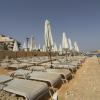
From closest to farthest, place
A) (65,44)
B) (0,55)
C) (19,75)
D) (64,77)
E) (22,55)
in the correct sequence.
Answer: (19,75), (64,77), (65,44), (0,55), (22,55)

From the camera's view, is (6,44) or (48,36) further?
(6,44)

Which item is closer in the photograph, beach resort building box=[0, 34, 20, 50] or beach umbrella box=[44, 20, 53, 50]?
beach umbrella box=[44, 20, 53, 50]

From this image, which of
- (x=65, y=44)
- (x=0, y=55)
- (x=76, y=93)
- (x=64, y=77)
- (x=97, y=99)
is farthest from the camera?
(x=0, y=55)

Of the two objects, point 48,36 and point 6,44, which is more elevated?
point 6,44

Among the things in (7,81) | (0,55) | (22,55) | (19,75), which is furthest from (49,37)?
(22,55)

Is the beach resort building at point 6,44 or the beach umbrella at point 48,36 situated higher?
the beach resort building at point 6,44

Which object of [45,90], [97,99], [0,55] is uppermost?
[0,55]

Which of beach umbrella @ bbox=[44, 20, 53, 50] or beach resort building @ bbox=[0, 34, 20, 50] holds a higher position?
beach resort building @ bbox=[0, 34, 20, 50]

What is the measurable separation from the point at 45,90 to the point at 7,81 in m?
1.20

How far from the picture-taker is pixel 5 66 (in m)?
11.1

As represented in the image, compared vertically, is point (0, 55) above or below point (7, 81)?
above

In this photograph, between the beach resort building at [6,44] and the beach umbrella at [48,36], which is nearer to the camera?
the beach umbrella at [48,36]

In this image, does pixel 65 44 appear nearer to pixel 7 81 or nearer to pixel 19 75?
pixel 19 75

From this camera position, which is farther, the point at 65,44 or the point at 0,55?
the point at 0,55
